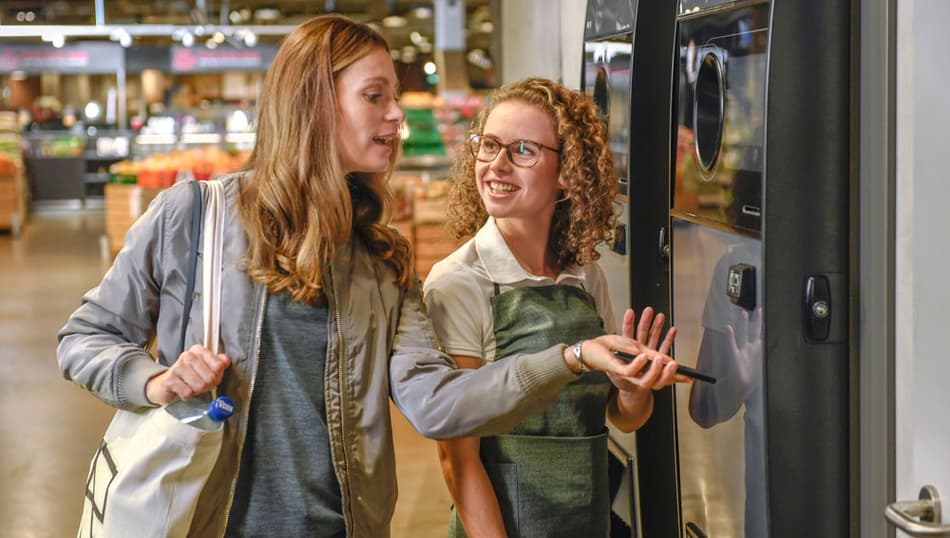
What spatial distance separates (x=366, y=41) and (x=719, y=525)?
1278mm

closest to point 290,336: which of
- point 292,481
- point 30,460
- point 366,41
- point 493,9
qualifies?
point 292,481

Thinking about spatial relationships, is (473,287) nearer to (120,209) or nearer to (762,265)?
(762,265)

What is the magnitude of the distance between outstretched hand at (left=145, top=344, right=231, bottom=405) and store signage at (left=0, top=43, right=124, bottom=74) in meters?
23.2

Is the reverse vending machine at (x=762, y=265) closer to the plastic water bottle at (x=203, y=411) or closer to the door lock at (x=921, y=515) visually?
the door lock at (x=921, y=515)

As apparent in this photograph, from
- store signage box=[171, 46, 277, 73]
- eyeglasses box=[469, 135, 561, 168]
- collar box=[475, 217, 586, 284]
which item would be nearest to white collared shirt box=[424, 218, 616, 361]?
collar box=[475, 217, 586, 284]

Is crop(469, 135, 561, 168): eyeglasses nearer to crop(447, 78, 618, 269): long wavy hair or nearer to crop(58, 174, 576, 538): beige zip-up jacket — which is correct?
crop(447, 78, 618, 269): long wavy hair

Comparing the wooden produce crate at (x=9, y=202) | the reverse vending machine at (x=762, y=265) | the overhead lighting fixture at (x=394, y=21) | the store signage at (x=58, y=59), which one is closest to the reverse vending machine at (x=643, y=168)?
the reverse vending machine at (x=762, y=265)

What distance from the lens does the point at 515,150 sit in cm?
207

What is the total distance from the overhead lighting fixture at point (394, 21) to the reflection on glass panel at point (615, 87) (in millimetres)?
22513

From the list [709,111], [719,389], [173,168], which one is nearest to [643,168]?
[709,111]

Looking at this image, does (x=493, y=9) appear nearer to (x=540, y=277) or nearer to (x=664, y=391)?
(x=664, y=391)

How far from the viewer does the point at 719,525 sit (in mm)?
2447

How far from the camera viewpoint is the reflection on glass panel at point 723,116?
→ 2047 millimetres

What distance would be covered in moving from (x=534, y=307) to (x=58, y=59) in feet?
76.6
